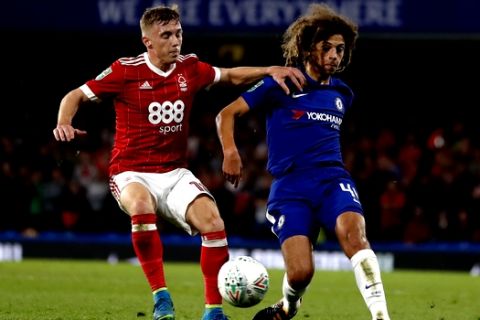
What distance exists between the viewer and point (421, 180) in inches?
621

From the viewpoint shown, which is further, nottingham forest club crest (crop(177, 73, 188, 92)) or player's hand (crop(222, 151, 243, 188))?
nottingham forest club crest (crop(177, 73, 188, 92))

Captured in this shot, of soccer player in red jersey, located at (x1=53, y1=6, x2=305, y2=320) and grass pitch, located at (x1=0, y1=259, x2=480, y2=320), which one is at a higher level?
soccer player in red jersey, located at (x1=53, y1=6, x2=305, y2=320)

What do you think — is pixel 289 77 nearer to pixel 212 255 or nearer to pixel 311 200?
pixel 311 200

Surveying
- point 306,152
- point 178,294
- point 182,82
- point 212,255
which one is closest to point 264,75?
point 182,82

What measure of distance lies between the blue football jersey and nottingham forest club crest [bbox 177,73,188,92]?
0.73 metres

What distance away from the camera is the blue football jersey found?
22.4 ft

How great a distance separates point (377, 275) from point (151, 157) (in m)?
1.96

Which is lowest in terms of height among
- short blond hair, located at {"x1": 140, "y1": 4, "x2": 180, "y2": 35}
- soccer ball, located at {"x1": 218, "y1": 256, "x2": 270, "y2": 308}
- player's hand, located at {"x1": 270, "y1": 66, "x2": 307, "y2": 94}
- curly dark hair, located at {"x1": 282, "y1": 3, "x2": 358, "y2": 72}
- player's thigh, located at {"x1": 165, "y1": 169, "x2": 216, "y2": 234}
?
soccer ball, located at {"x1": 218, "y1": 256, "x2": 270, "y2": 308}

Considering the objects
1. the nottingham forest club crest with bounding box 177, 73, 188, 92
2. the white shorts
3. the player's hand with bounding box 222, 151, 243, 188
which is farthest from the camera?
the nottingham forest club crest with bounding box 177, 73, 188, 92

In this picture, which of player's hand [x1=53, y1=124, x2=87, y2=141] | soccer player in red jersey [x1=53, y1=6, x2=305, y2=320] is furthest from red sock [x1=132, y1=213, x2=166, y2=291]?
player's hand [x1=53, y1=124, x2=87, y2=141]

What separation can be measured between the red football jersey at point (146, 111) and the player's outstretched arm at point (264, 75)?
33 centimetres

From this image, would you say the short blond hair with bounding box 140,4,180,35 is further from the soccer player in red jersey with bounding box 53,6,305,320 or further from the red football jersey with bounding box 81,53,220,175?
the red football jersey with bounding box 81,53,220,175

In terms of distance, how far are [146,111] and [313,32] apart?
1307mm

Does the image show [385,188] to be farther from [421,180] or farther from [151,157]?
[151,157]
